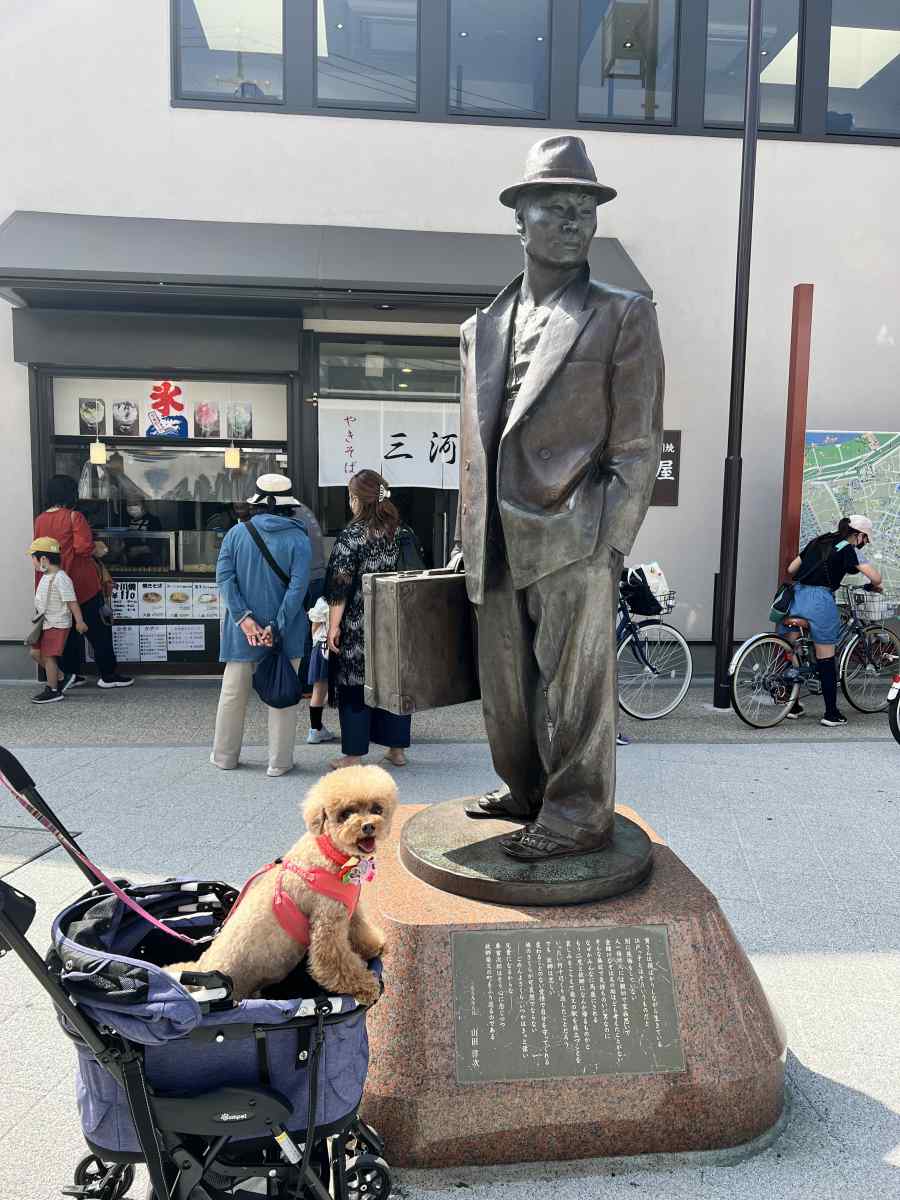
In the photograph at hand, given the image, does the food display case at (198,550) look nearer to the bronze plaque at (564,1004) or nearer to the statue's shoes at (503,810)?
the statue's shoes at (503,810)

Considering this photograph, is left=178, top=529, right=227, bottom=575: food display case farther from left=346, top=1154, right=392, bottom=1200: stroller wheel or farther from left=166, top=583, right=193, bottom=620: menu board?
left=346, top=1154, right=392, bottom=1200: stroller wheel

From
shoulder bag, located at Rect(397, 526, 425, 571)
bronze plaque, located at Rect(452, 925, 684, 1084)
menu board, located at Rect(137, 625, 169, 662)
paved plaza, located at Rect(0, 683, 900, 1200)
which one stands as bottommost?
paved plaza, located at Rect(0, 683, 900, 1200)

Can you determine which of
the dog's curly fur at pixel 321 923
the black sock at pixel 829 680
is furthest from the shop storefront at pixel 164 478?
the dog's curly fur at pixel 321 923

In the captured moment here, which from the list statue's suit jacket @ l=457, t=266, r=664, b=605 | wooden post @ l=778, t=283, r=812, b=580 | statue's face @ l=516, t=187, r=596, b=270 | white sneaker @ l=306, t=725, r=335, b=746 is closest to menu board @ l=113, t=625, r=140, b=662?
white sneaker @ l=306, t=725, r=335, b=746

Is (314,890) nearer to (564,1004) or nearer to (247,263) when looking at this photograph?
(564,1004)

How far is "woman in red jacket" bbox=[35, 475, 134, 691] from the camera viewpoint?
27.3 feet

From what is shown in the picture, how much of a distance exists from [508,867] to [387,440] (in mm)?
6639

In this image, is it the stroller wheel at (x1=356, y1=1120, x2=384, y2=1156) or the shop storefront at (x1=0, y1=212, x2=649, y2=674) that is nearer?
the stroller wheel at (x1=356, y1=1120, x2=384, y2=1156)

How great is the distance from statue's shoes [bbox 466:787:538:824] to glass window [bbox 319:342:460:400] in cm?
632

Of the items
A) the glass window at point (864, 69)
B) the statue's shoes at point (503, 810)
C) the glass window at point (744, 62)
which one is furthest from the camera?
the glass window at point (864, 69)

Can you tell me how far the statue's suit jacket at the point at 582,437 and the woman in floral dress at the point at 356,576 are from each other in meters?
2.98

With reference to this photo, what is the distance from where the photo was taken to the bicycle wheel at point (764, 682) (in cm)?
771

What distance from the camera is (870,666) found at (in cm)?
838

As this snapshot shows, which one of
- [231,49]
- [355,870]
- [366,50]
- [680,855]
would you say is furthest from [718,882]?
[231,49]
